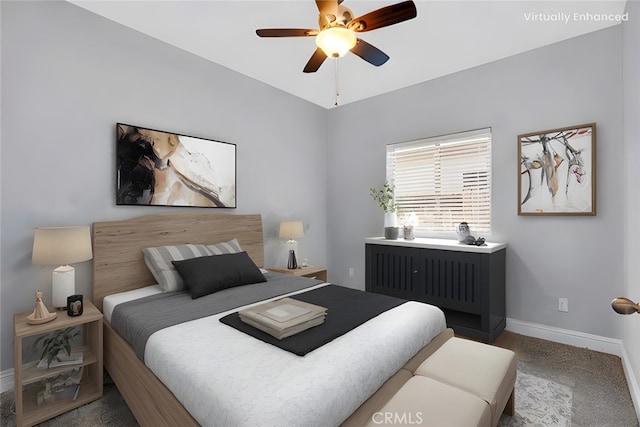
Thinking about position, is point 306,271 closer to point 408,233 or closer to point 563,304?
point 408,233

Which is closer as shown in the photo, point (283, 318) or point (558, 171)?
point (283, 318)

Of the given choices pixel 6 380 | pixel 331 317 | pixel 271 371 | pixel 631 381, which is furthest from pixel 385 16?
pixel 6 380

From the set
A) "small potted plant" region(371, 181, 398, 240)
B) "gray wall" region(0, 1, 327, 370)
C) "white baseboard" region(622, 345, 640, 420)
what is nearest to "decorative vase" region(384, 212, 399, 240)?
"small potted plant" region(371, 181, 398, 240)

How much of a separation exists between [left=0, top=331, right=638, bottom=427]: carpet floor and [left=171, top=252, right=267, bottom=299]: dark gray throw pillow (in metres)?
0.84

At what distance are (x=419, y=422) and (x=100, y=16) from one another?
344cm

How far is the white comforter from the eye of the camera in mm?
1035

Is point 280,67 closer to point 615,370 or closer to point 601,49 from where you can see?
point 601,49

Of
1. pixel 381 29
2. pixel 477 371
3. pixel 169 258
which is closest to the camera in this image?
pixel 477 371

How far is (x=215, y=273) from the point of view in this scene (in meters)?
2.37

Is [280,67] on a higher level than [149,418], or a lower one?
higher

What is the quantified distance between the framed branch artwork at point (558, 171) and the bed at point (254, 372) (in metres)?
1.70

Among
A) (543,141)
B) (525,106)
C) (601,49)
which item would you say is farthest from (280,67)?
(601,49)

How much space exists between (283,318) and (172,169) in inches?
77.6

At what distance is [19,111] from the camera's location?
80.4 inches
